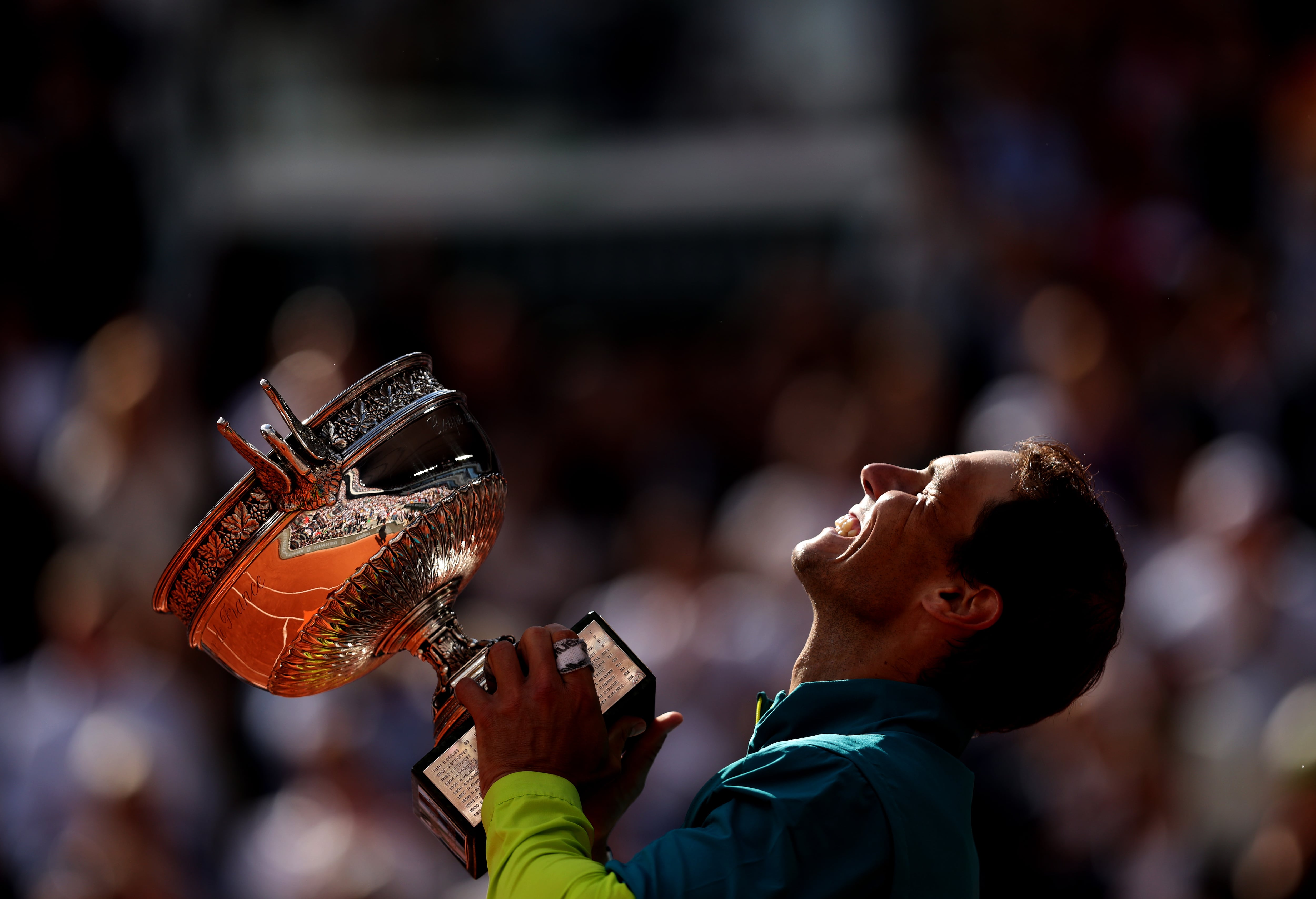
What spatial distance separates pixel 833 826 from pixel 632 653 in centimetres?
39

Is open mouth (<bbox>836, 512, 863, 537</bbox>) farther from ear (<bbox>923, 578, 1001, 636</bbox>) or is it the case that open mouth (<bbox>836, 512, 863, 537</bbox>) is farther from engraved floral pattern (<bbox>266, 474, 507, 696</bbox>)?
engraved floral pattern (<bbox>266, 474, 507, 696</bbox>)

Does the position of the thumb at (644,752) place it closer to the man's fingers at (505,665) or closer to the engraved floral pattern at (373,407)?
the man's fingers at (505,665)

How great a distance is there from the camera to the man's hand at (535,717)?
5.61ft

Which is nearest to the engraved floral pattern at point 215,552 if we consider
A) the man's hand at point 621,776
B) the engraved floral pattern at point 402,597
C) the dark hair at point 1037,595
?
the engraved floral pattern at point 402,597

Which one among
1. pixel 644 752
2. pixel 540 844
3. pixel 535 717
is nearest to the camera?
pixel 540 844

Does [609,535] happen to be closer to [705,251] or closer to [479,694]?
[705,251]

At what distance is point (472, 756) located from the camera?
183cm

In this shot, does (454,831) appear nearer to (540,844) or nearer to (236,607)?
(540,844)

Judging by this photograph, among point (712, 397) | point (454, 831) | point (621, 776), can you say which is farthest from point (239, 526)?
→ point (712, 397)

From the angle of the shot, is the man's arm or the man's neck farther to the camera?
the man's neck

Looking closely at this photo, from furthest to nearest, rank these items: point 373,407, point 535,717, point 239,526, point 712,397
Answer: point 712,397 → point 373,407 → point 239,526 → point 535,717

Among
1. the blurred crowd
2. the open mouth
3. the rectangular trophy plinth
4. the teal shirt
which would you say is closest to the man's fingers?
the rectangular trophy plinth

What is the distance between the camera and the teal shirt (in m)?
1.60

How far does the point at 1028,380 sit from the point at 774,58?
143 inches
